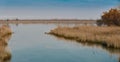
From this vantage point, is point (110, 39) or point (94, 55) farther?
point (110, 39)

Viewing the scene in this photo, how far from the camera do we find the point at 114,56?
2861 cm

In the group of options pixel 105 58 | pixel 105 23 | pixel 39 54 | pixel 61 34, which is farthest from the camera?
pixel 105 23

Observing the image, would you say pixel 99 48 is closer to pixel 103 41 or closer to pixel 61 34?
pixel 103 41

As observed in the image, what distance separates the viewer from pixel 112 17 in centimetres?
6388

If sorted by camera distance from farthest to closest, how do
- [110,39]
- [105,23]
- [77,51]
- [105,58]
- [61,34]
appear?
[105,23] < [61,34] < [110,39] < [77,51] < [105,58]

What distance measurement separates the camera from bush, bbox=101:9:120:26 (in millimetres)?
63406

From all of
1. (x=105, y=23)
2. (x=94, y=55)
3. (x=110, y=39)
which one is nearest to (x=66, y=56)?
(x=94, y=55)

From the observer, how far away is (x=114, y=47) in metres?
32.2

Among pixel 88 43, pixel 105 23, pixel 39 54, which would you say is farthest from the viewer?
pixel 105 23

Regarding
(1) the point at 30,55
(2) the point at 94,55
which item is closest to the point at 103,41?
(2) the point at 94,55

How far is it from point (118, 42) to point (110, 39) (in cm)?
196

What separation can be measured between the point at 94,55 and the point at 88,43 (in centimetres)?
866

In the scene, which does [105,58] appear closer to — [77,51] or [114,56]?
[114,56]

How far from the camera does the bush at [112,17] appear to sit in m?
63.4
